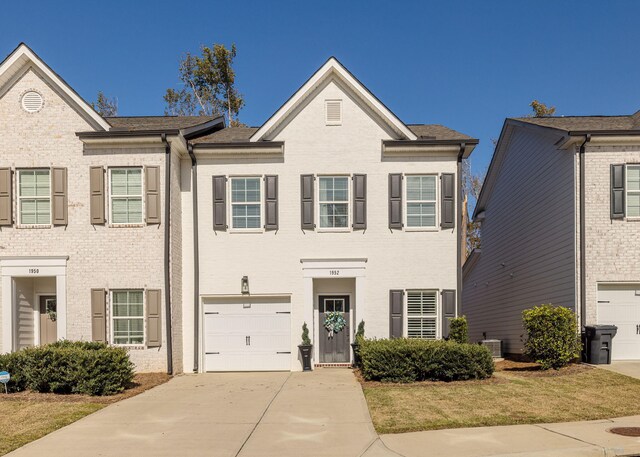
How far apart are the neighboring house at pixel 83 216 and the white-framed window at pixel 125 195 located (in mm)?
27

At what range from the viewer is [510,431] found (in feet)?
31.3

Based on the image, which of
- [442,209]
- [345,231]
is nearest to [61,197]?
[345,231]

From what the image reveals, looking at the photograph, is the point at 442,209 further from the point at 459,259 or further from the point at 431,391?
the point at 431,391

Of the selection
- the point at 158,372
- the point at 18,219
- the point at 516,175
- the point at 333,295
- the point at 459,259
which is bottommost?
the point at 158,372

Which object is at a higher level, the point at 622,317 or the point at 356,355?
the point at 622,317

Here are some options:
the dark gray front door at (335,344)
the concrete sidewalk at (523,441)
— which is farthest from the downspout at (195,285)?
the concrete sidewalk at (523,441)

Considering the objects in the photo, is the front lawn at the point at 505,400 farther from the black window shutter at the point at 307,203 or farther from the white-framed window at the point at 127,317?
the white-framed window at the point at 127,317

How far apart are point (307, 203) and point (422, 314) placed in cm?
454

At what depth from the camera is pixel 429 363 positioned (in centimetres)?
1412

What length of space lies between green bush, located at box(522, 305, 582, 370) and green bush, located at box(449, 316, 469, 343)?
162 cm

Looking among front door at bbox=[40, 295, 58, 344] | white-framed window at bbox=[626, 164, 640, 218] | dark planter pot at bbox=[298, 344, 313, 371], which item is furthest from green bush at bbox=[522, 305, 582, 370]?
front door at bbox=[40, 295, 58, 344]

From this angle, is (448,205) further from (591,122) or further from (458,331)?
(591,122)

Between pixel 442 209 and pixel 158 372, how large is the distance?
901cm

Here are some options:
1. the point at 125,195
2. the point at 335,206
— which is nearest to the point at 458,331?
the point at 335,206
